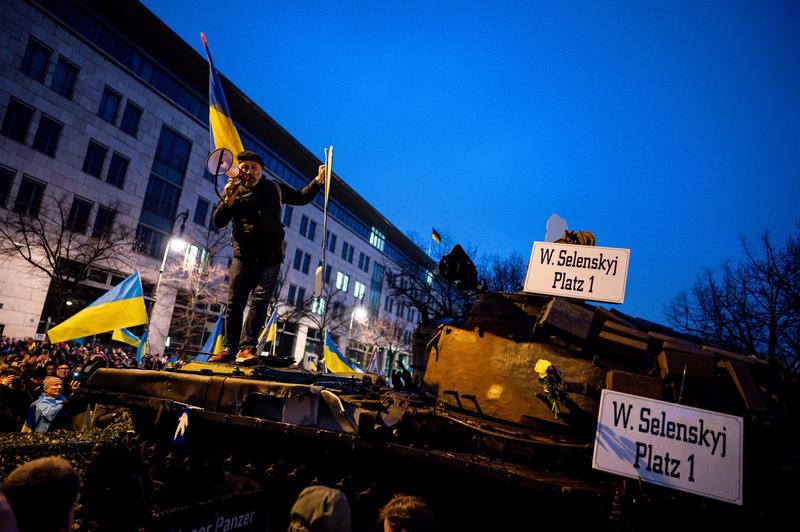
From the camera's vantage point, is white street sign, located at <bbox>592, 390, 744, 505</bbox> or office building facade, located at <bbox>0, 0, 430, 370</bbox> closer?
white street sign, located at <bbox>592, 390, 744, 505</bbox>

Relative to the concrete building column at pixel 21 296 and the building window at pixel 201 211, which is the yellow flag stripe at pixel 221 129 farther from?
the building window at pixel 201 211

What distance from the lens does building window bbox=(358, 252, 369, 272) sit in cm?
5552

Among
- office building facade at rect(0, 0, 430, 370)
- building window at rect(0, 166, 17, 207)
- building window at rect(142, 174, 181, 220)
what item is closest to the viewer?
building window at rect(0, 166, 17, 207)

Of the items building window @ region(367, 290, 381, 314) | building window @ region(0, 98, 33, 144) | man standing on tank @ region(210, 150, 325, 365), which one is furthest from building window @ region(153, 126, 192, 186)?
building window @ region(367, 290, 381, 314)

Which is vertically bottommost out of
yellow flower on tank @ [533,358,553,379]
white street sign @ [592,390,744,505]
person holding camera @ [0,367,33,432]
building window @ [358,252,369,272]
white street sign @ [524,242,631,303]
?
person holding camera @ [0,367,33,432]

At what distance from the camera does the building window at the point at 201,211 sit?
110 ft

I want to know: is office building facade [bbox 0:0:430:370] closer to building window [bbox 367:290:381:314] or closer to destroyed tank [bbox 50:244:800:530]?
building window [bbox 367:290:381:314]

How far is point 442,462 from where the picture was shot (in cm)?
379

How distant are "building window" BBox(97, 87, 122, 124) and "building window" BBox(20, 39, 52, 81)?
3160 millimetres

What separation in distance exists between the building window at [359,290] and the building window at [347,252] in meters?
3.24

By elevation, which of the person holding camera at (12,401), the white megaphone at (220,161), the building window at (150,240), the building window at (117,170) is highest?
the building window at (117,170)

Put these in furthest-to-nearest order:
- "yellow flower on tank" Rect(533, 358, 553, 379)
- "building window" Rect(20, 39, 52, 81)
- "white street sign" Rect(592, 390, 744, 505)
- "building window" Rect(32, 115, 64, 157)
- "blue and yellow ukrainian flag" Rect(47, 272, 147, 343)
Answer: "building window" Rect(32, 115, 64, 157), "building window" Rect(20, 39, 52, 81), "blue and yellow ukrainian flag" Rect(47, 272, 147, 343), "yellow flower on tank" Rect(533, 358, 553, 379), "white street sign" Rect(592, 390, 744, 505)

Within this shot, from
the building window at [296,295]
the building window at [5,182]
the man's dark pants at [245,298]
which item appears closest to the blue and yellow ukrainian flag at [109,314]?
the man's dark pants at [245,298]

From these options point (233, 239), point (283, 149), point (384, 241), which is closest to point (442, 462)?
point (233, 239)
